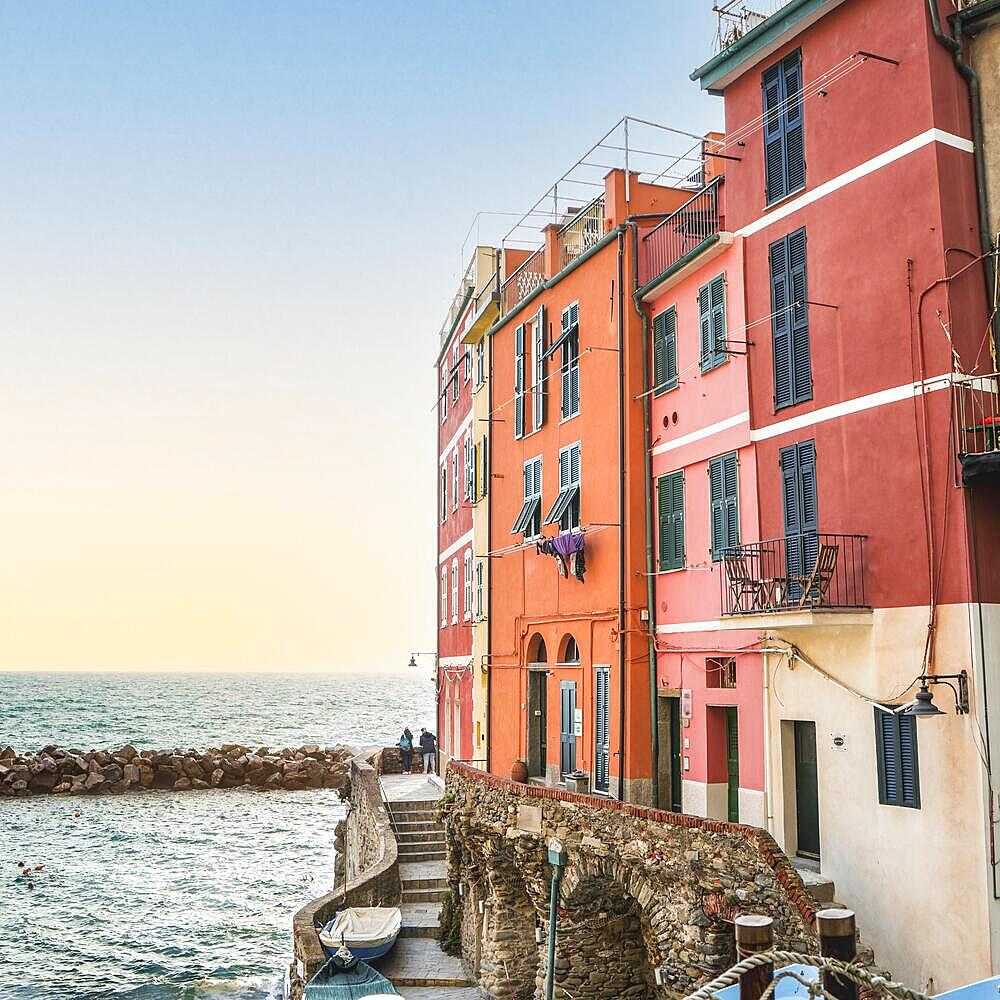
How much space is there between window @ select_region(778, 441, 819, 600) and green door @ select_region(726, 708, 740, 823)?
3756mm

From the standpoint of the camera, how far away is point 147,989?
3036cm

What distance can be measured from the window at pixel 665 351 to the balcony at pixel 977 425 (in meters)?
7.24

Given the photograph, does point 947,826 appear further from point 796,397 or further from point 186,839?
point 186,839

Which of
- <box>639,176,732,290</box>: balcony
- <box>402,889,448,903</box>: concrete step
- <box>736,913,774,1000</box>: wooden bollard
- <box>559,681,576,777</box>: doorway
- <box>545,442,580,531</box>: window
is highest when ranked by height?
<box>639,176,732,290</box>: balcony

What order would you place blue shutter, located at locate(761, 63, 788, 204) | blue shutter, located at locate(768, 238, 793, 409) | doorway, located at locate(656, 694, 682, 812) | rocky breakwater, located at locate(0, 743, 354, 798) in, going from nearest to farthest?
1. blue shutter, located at locate(768, 238, 793, 409)
2. blue shutter, located at locate(761, 63, 788, 204)
3. doorway, located at locate(656, 694, 682, 812)
4. rocky breakwater, located at locate(0, 743, 354, 798)

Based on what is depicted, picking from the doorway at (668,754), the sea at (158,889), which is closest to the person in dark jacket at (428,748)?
the sea at (158,889)

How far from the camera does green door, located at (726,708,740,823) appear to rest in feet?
64.3

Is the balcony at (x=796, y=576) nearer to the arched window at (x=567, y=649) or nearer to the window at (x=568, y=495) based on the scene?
the window at (x=568, y=495)

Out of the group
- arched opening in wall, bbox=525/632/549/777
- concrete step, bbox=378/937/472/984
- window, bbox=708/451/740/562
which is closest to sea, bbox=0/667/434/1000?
concrete step, bbox=378/937/472/984

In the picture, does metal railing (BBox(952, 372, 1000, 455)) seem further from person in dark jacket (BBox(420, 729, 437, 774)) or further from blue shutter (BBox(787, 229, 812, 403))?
person in dark jacket (BBox(420, 729, 437, 774))

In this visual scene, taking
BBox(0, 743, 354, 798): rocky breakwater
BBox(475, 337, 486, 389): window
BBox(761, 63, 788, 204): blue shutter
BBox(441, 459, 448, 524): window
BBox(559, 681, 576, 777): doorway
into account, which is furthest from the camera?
BBox(0, 743, 354, 798): rocky breakwater

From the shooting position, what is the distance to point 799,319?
1752cm

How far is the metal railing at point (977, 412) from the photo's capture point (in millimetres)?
14336

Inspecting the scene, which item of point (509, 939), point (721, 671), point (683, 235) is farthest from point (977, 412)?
point (509, 939)
